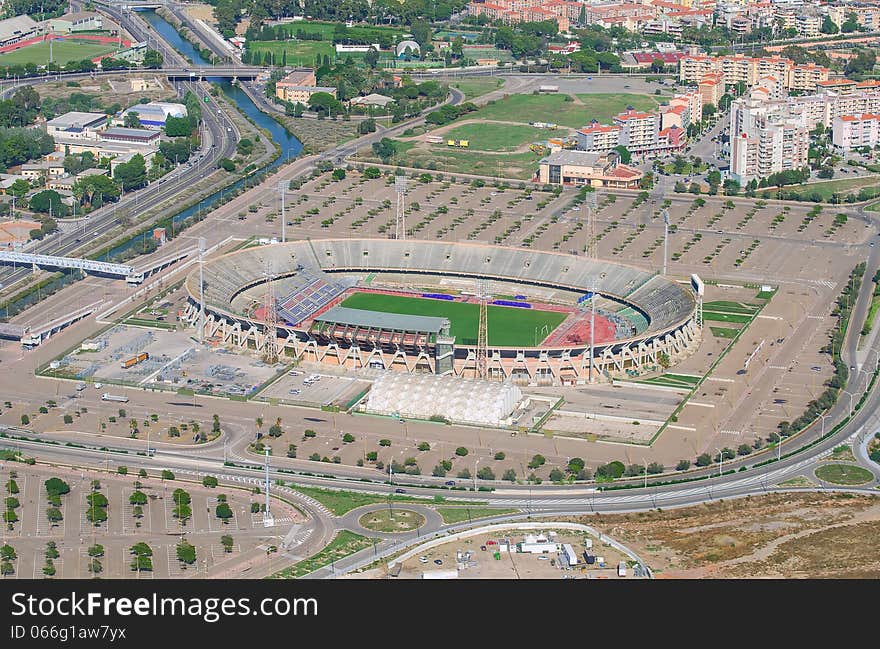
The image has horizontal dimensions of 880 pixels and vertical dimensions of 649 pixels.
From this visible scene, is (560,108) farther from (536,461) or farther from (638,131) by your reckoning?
(536,461)

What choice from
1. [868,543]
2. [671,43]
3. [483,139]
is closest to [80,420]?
[868,543]

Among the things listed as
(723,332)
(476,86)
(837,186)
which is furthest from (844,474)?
(476,86)

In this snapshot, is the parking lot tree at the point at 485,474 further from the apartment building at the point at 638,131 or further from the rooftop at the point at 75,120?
the rooftop at the point at 75,120

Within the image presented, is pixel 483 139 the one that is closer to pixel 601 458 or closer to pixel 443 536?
pixel 601 458

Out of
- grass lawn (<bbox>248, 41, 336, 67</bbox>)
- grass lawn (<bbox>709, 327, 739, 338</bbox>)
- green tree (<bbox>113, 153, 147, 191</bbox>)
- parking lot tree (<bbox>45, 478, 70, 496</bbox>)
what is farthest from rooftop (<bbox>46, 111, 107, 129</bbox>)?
parking lot tree (<bbox>45, 478, 70, 496</bbox>)

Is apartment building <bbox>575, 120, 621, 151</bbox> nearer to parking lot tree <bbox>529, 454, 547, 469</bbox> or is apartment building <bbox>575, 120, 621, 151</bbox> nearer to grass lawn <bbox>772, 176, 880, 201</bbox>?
grass lawn <bbox>772, 176, 880, 201</bbox>
